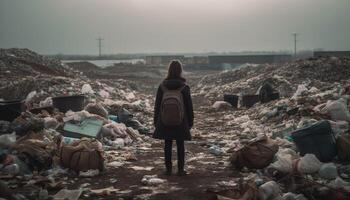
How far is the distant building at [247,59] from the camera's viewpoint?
57.5 metres

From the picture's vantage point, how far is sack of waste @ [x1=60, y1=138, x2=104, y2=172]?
597 centimetres

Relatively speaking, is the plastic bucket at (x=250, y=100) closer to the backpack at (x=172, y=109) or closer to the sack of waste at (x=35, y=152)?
the sack of waste at (x=35, y=152)

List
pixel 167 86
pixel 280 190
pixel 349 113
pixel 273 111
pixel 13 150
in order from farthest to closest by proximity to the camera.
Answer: pixel 273 111, pixel 349 113, pixel 13 150, pixel 167 86, pixel 280 190

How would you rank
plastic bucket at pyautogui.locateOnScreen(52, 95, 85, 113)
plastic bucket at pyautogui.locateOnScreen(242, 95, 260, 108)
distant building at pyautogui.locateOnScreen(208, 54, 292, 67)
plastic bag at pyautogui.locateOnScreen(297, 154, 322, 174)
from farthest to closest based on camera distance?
distant building at pyautogui.locateOnScreen(208, 54, 292, 67) < plastic bucket at pyautogui.locateOnScreen(242, 95, 260, 108) < plastic bucket at pyautogui.locateOnScreen(52, 95, 85, 113) < plastic bag at pyautogui.locateOnScreen(297, 154, 322, 174)

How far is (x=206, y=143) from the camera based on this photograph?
28.8 feet

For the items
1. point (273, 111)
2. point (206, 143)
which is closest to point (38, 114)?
point (206, 143)

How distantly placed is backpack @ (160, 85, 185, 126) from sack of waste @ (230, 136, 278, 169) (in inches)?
46.3

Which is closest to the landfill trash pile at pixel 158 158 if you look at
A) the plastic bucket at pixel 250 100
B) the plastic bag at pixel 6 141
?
the plastic bag at pixel 6 141

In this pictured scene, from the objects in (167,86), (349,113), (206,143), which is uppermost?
(167,86)

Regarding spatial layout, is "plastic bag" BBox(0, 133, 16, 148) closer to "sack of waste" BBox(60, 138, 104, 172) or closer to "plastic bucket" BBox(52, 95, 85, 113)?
"sack of waste" BBox(60, 138, 104, 172)

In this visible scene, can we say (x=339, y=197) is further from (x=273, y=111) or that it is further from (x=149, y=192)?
(x=273, y=111)

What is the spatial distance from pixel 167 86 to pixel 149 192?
1.48 m

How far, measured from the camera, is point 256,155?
6000 millimetres

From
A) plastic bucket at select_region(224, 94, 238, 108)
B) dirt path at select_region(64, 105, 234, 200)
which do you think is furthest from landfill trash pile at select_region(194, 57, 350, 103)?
dirt path at select_region(64, 105, 234, 200)
